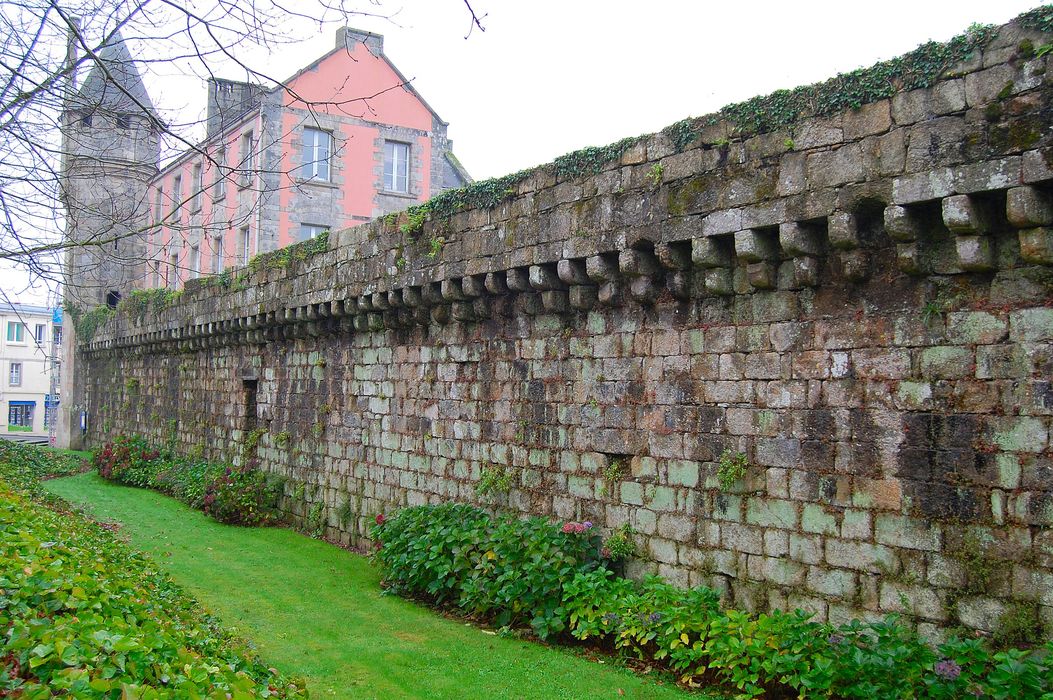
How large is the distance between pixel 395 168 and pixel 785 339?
21.5m

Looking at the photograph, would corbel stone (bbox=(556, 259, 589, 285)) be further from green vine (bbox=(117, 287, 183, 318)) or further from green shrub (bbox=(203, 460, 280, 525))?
green vine (bbox=(117, 287, 183, 318))

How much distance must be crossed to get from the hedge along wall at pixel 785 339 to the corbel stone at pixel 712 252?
23 mm

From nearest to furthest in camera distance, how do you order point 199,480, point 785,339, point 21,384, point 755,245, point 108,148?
point 755,245, point 785,339, point 108,148, point 199,480, point 21,384

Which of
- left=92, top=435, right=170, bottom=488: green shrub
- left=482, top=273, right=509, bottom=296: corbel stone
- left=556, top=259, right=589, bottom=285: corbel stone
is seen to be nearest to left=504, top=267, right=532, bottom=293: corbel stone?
left=482, top=273, right=509, bottom=296: corbel stone

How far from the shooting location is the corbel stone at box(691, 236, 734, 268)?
7.14 metres

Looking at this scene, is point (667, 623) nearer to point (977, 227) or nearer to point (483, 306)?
point (977, 227)

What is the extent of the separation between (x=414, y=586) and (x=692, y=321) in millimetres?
4369

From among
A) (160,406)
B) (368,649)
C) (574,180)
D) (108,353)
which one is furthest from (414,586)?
(108,353)

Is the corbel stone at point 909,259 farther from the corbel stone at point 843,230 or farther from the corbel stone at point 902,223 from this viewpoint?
the corbel stone at point 843,230

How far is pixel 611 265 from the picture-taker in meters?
8.20

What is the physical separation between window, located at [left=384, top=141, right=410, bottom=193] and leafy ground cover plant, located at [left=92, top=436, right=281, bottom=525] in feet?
35.2

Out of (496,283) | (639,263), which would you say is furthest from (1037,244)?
(496,283)

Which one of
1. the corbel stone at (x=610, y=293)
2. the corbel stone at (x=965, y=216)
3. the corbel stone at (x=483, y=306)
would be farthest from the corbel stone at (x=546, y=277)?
the corbel stone at (x=965, y=216)

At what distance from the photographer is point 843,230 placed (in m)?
6.18
